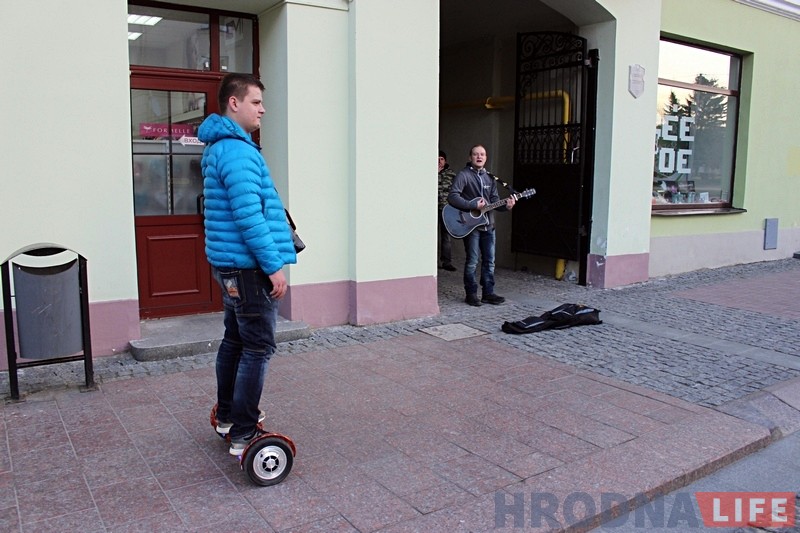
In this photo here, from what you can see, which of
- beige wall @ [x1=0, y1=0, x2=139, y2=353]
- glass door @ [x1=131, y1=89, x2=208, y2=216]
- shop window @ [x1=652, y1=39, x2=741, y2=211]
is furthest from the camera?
shop window @ [x1=652, y1=39, x2=741, y2=211]

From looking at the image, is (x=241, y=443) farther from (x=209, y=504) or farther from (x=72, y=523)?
(x=72, y=523)

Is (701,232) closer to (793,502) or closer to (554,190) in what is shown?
(554,190)

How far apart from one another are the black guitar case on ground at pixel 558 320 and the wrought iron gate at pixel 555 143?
6.96 ft

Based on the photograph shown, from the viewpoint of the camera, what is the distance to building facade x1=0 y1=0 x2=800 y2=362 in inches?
210

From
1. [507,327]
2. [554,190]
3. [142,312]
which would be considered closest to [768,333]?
[507,327]

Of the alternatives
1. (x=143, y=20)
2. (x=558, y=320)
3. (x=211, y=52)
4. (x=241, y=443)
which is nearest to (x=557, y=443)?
(x=241, y=443)

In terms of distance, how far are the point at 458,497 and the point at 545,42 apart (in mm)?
7314

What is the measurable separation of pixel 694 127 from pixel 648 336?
5375 millimetres

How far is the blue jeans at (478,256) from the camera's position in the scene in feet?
25.8

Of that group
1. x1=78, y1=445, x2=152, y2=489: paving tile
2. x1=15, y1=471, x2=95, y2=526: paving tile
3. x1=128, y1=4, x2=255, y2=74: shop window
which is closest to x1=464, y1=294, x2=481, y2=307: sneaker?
x1=128, y1=4, x2=255, y2=74: shop window

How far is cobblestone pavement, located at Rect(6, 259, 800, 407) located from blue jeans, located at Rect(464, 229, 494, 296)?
252 mm

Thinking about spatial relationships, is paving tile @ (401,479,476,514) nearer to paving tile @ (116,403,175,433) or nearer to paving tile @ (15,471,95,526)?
paving tile @ (15,471,95,526)

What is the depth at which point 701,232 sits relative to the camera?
10500mm

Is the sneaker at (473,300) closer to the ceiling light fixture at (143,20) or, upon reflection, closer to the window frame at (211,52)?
the window frame at (211,52)
